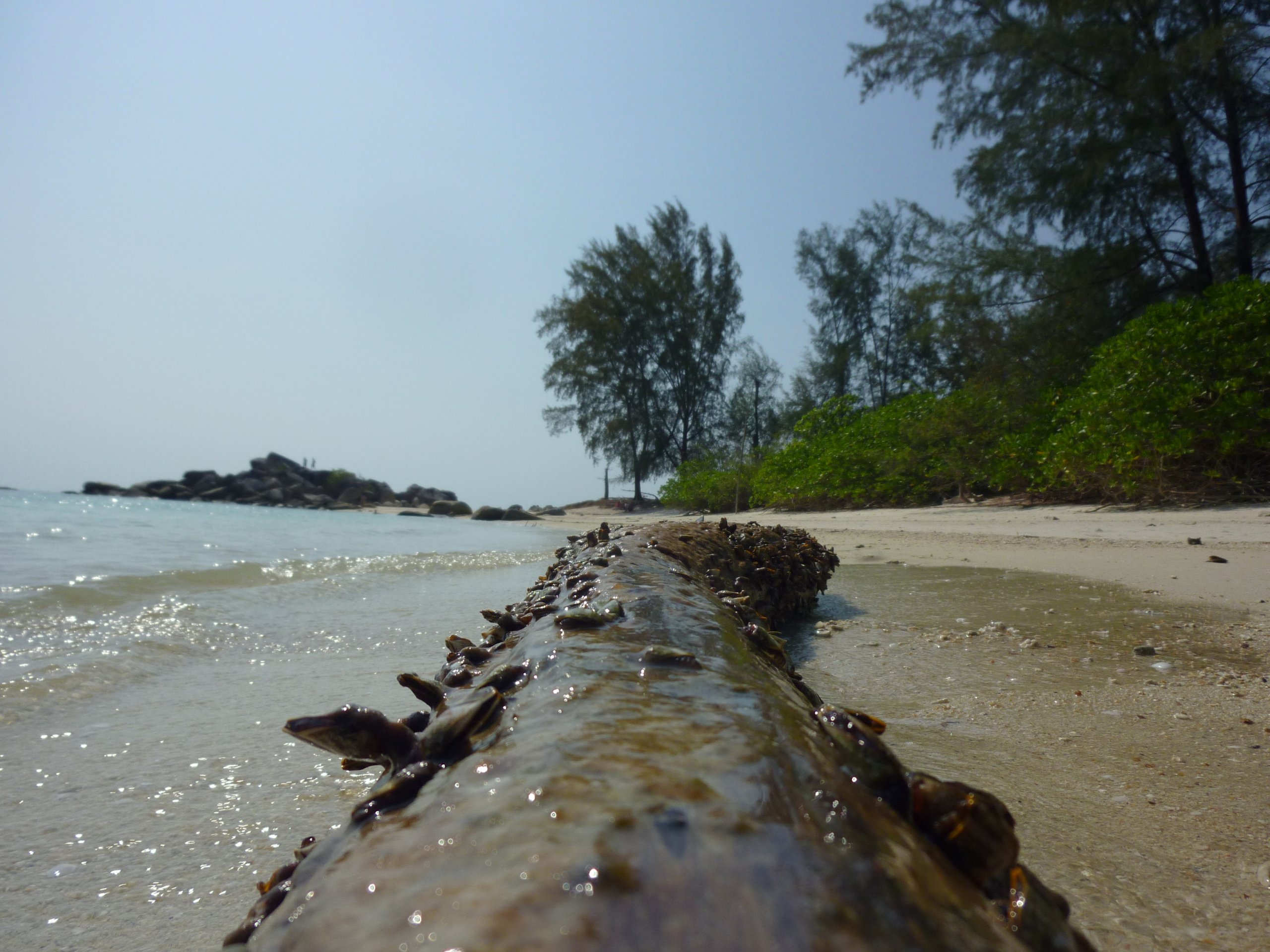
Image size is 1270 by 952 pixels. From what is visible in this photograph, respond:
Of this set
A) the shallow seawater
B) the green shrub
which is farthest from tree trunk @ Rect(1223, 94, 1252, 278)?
the shallow seawater

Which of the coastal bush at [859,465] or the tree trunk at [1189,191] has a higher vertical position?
the tree trunk at [1189,191]

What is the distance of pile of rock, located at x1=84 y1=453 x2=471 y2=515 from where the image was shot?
42.8 metres

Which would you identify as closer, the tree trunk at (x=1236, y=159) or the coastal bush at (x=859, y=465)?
the tree trunk at (x=1236, y=159)

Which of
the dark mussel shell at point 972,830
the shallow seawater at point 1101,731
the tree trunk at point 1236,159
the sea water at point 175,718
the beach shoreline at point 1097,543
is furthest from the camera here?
the tree trunk at point 1236,159

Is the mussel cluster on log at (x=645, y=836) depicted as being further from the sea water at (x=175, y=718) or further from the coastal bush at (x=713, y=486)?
the coastal bush at (x=713, y=486)

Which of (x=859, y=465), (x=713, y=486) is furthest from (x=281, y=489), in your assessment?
(x=859, y=465)

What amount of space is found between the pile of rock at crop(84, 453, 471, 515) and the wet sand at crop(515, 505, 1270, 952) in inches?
1610

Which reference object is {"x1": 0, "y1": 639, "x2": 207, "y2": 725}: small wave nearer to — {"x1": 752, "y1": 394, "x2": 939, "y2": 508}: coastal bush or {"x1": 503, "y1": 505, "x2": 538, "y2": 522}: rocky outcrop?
{"x1": 752, "y1": 394, "x2": 939, "y2": 508}: coastal bush

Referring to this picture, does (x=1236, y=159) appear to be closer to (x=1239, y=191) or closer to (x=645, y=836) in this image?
(x=1239, y=191)

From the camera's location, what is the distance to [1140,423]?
816 centimetres

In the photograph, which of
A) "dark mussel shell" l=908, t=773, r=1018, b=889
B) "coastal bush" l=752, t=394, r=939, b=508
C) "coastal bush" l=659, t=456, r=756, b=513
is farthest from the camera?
"coastal bush" l=659, t=456, r=756, b=513

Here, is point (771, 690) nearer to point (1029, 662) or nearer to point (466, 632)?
point (1029, 662)

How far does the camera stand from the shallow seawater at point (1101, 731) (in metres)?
1.32

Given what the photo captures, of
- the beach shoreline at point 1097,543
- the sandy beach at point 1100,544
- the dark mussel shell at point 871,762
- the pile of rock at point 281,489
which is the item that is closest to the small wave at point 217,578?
the beach shoreline at point 1097,543
